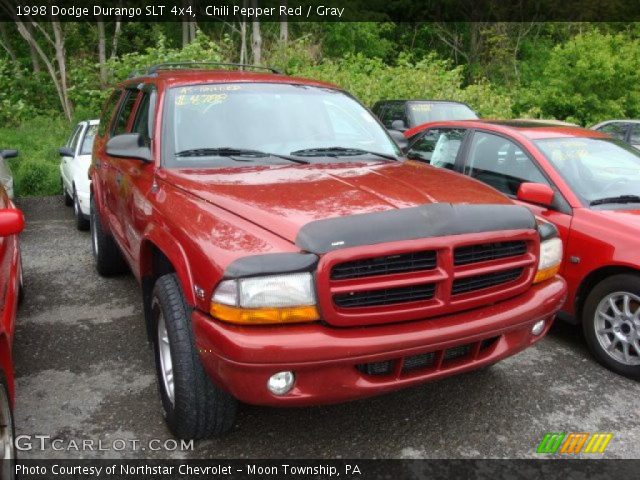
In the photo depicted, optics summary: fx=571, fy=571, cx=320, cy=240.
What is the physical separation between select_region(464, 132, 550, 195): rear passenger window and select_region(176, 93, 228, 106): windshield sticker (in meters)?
2.38

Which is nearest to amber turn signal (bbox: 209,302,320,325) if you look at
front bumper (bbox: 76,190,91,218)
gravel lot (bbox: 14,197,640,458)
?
gravel lot (bbox: 14,197,640,458)

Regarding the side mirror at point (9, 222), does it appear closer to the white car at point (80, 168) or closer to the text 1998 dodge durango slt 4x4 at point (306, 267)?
the text 1998 dodge durango slt 4x4 at point (306, 267)

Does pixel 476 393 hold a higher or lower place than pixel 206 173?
lower

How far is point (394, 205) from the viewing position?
8.89 ft

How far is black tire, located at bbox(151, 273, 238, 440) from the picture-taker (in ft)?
8.71

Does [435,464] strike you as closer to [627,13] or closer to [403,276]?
[403,276]

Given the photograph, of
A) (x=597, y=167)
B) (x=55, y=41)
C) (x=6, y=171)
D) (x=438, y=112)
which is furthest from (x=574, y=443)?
(x=55, y=41)

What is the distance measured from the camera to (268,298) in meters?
2.34

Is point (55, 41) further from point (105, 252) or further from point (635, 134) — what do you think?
point (635, 134)

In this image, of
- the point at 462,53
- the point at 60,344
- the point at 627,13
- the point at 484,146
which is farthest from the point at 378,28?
the point at 60,344

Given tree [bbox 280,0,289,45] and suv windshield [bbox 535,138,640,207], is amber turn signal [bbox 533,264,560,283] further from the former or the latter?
tree [bbox 280,0,289,45]

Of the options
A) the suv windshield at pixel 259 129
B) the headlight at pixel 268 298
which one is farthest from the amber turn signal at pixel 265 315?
the suv windshield at pixel 259 129

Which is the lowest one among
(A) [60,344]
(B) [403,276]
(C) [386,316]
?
(A) [60,344]

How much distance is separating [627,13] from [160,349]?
90.7 feet
